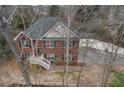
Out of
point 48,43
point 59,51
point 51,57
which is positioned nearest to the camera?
point 59,51

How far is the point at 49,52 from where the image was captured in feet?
12.5

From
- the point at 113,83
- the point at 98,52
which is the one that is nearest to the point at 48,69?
the point at 98,52

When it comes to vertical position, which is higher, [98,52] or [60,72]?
[98,52]

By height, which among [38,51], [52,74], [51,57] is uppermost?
[38,51]

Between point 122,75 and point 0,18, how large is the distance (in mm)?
3313

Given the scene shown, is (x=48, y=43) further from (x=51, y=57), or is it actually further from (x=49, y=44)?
(x=51, y=57)

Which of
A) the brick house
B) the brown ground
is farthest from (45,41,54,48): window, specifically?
the brown ground

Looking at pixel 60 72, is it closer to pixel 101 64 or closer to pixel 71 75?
pixel 71 75

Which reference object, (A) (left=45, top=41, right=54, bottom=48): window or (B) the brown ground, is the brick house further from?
(B) the brown ground

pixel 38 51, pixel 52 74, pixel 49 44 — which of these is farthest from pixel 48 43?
pixel 52 74

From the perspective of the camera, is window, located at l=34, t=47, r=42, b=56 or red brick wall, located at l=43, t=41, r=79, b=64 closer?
red brick wall, located at l=43, t=41, r=79, b=64

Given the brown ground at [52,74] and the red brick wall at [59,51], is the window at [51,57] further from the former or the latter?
the brown ground at [52,74]
